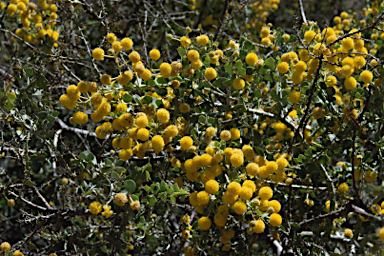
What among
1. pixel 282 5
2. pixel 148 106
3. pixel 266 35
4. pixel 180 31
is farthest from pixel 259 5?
pixel 148 106

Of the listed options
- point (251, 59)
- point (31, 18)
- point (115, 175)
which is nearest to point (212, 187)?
point (115, 175)

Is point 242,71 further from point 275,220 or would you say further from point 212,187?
point 275,220

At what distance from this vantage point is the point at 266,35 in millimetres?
2406

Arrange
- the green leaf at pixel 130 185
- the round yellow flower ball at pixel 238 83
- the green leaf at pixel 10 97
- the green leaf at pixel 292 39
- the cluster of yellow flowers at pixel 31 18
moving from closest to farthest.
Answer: the green leaf at pixel 130 185, the round yellow flower ball at pixel 238 83, the green leaf at pixel 10 97, the green leaf at pixel 292 39, the cluster of yellow flowers at pixel 31 18

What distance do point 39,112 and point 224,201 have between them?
1176 mm

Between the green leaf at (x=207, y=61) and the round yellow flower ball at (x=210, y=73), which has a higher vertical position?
the green leaf at (x=207, y=61)

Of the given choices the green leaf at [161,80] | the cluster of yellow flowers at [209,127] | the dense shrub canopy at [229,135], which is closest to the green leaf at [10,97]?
the dense shrub canopy at [229,135]

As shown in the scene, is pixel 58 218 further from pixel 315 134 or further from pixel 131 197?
pixel 315 134

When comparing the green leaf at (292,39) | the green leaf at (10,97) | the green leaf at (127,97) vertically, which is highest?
the green leaf at (292,39)

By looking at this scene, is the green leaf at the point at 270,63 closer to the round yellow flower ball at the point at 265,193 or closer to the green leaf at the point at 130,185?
the round yellow flower ball at the point at 265,193

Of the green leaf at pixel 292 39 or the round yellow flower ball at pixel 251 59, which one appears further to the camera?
the green leaf at pixel 292 39

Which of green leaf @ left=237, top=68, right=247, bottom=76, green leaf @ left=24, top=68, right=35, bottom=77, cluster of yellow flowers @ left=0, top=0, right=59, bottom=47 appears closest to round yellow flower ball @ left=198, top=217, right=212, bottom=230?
green leaf @ left=237, top=68, right=247, bottom=76

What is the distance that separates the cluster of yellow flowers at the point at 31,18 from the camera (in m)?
3.05

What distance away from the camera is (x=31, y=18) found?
3203mm
